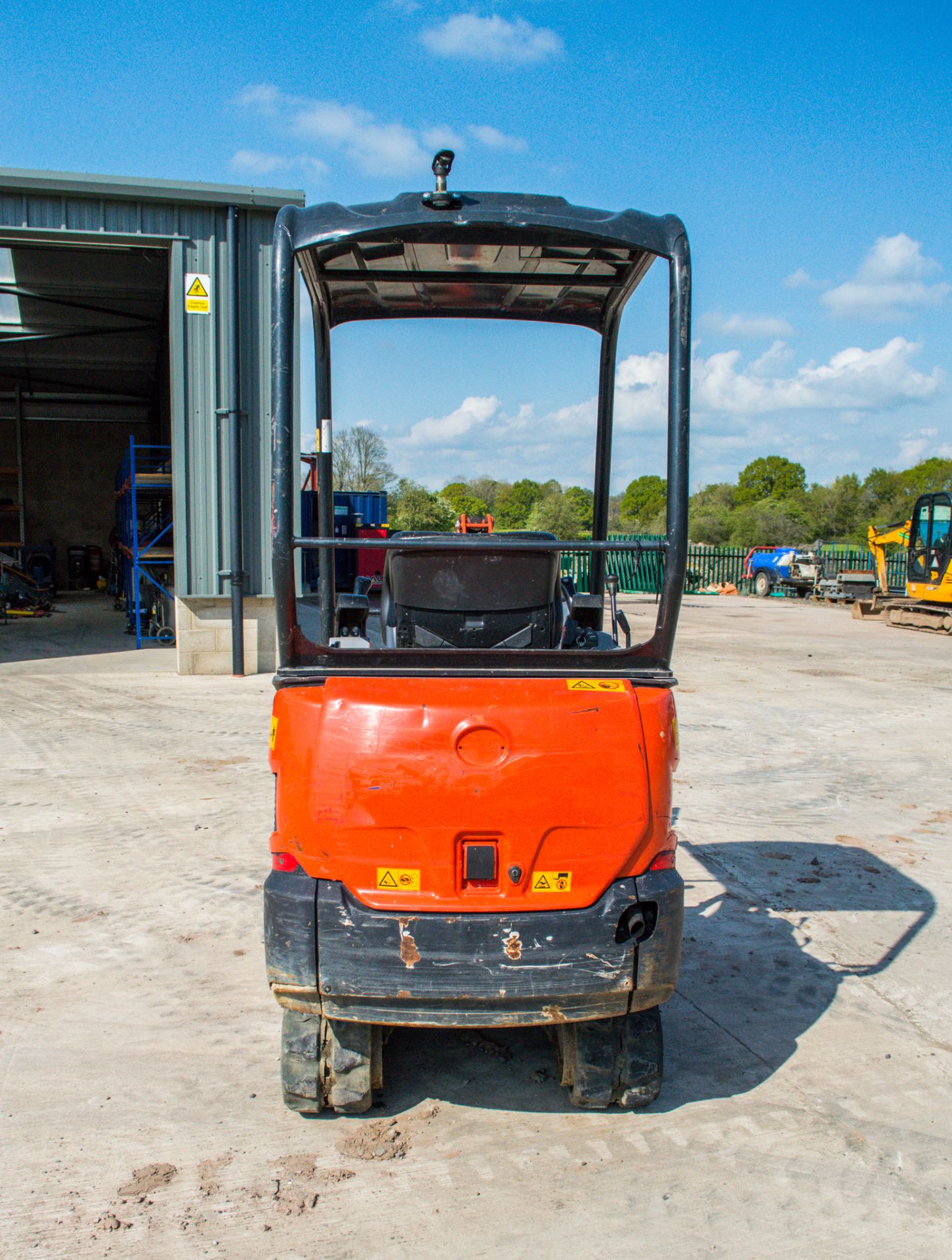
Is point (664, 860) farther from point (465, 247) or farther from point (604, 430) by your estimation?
point (465, 247)

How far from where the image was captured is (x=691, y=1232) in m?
2.66

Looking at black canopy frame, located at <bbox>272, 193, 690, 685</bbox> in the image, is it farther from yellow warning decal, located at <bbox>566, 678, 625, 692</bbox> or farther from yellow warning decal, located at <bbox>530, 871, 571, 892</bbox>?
yellow warning decal, located at <bbox>530, 871, 571, 892</bbox>

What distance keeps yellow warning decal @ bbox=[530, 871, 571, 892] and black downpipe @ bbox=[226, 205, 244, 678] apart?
31.6ft

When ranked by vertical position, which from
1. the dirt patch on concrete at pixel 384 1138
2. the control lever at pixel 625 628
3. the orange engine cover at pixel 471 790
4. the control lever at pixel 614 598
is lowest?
the dirt patch on concrete at pixel 384 1138

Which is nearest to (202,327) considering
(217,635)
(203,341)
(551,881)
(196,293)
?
(203,341)

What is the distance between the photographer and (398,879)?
9.04ft

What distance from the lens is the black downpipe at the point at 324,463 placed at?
155 inches

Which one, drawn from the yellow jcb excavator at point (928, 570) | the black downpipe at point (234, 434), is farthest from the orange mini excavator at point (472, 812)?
the yellow jcb excavator at point (928, 570)

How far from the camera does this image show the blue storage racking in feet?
48.6

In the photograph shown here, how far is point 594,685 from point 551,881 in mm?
579

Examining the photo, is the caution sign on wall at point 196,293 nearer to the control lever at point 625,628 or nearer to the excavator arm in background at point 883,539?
the control lever at point 625,628

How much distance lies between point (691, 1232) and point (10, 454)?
113 feet

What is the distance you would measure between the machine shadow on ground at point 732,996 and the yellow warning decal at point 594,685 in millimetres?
1467

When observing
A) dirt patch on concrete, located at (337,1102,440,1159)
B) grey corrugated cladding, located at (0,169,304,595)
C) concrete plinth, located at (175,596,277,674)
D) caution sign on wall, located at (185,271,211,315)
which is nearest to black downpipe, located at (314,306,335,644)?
dirt patch on concrete, located at (337,1102,440,1159)
